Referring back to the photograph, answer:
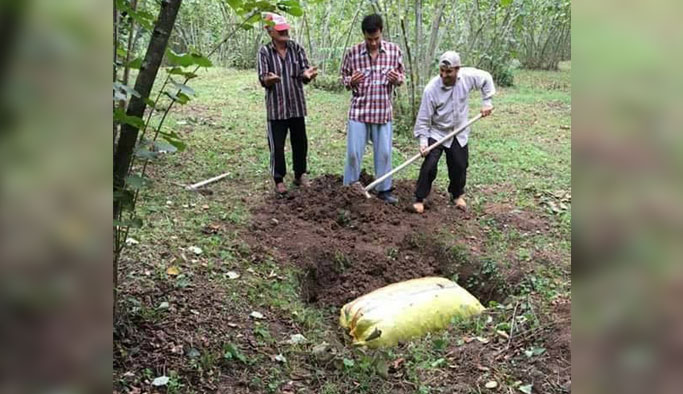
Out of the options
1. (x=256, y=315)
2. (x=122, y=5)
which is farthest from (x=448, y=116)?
(x=122, y=5)

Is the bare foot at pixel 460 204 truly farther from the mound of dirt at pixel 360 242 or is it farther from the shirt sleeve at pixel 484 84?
the shirt sleeve at pixel 484 84

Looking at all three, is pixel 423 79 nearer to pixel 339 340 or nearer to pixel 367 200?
pixel 367 200

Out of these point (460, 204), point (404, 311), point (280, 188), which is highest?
point (280, 188)

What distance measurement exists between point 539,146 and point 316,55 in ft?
24.2

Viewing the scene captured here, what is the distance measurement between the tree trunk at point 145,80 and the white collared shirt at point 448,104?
3298mm

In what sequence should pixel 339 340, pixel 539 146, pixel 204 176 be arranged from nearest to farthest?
pixel 339 340 < pixel 204 176 < pixel 539 146

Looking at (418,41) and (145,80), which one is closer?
(145,80)

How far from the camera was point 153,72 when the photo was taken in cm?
195

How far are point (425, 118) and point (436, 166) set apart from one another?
1.40 feet

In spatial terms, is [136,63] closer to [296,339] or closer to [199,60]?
[199,60]

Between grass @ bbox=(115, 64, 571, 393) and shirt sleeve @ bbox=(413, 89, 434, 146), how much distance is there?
31.6 inches

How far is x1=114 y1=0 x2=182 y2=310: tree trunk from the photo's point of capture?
1865mm

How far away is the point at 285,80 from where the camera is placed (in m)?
5.08

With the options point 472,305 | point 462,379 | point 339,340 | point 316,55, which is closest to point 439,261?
point 472,305
